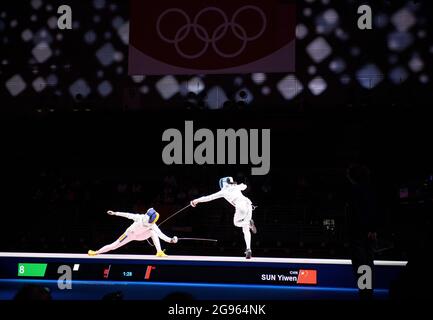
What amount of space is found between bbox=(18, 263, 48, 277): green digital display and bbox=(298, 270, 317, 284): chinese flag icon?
2.39 meters

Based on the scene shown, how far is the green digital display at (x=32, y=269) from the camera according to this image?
15.0 feet

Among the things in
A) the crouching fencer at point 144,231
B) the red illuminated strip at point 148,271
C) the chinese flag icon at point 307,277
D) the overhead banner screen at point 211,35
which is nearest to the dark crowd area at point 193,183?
the crouching fencer at point 144,231

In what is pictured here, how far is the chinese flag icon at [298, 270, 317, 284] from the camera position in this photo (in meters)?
4.35

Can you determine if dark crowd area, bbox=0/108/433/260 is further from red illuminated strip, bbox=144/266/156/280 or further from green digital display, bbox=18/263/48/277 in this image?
red illuminated strip, bbox=144/266/156/280

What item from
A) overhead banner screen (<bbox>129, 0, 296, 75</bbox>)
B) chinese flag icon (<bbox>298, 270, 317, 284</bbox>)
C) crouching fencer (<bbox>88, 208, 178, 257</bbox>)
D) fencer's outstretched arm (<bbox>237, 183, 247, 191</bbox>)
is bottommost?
chinese flag icon (<bbox>298, 270, 317, 284</bbox>)

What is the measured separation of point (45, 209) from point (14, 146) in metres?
1.10

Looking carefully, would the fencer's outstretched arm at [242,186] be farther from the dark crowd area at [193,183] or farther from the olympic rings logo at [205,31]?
the olympic rings logo at [205,31]

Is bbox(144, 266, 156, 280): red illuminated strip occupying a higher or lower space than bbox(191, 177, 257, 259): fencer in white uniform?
lower

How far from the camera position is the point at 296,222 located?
6.30m

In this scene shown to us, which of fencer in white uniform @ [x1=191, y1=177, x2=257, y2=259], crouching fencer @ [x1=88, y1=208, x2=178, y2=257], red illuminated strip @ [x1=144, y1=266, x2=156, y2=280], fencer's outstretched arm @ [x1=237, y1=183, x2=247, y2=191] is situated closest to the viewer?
red illuminated strip @ [x1=144, y1=266, x2=156, y2=280]

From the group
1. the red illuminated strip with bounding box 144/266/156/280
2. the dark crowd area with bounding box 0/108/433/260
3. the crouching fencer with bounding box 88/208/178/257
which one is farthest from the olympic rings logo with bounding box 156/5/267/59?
the red illuminated strip with bounding box 144/266/156/280

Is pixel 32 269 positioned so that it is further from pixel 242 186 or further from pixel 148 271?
pixel 242 186
